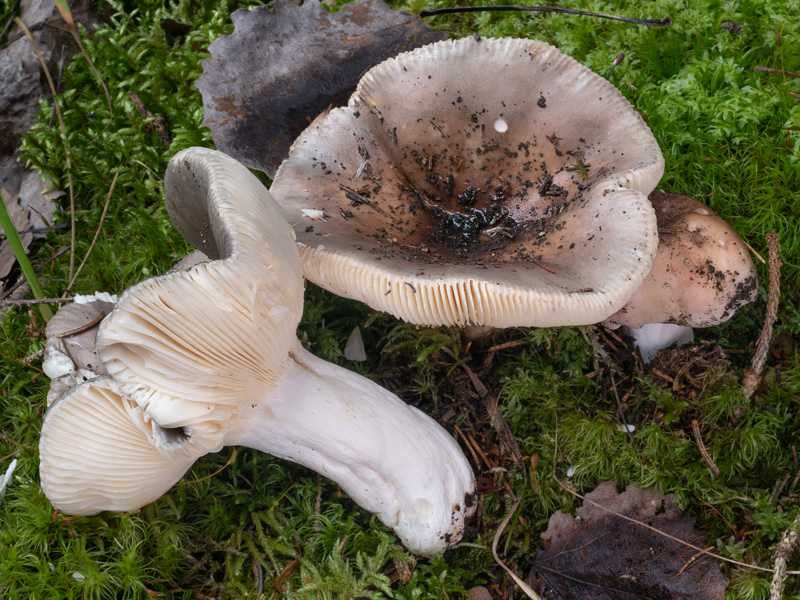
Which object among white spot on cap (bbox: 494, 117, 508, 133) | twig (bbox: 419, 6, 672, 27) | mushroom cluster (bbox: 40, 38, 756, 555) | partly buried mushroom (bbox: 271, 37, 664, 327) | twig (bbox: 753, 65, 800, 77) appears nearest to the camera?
mushroom cluster (bbox: 40, 38, 756, 555)

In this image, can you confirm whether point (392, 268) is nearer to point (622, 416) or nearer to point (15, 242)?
point (622, 416)

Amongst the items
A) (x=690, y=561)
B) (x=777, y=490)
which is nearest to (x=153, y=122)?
(x=690, y=561)

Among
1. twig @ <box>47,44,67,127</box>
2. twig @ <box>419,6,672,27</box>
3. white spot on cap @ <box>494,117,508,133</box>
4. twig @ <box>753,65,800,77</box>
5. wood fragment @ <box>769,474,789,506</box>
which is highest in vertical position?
twig @ <box>419,6,672,27</box>

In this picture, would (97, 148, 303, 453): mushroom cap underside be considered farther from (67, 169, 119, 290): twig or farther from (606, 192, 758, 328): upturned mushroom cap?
(606, 192, 758, 328): upturned mushroom cap

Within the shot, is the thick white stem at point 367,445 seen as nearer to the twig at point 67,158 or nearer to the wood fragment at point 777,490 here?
the wood fragment at point 777,490

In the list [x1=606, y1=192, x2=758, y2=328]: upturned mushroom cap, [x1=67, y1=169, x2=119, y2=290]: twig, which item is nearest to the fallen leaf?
[x1=67, y1=169, x2=119, y2=290]: twig

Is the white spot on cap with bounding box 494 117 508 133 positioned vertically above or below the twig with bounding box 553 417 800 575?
above

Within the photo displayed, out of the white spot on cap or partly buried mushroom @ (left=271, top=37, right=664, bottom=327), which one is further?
the white spot on cap
